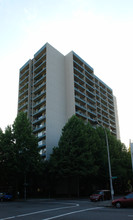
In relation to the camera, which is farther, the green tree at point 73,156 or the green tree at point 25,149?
the green tree at point 25,149

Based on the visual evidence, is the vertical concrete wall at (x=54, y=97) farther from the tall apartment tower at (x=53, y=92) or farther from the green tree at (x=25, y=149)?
the green tree at (x=25, y=149)

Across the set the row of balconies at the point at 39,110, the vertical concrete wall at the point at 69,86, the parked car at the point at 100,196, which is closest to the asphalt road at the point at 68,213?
the parked car at the point at 100,196

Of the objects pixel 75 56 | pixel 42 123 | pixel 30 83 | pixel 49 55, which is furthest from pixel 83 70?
pixel 42 123

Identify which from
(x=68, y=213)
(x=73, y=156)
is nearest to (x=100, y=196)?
(x=73, y=156)

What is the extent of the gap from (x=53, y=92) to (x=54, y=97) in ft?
4.23

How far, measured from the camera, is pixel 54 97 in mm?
47562

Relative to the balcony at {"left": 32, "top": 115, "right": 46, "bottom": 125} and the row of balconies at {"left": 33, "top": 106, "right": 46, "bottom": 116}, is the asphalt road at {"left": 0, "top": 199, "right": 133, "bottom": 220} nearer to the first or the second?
the balcony at {"left": 32, "top": 115, "right": 46, "bottom": 125}

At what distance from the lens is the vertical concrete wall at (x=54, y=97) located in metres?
43.6

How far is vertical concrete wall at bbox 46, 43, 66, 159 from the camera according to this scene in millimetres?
43581

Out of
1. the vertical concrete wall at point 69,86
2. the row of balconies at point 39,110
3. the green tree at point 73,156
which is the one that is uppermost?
the vertical concrete wall at point 69,86

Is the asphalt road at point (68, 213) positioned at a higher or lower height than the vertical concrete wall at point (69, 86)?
lower

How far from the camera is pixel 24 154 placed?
105 ft

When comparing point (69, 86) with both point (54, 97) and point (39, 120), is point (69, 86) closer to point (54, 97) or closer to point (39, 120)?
point (54, 97)

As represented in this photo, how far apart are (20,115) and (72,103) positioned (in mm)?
17017
